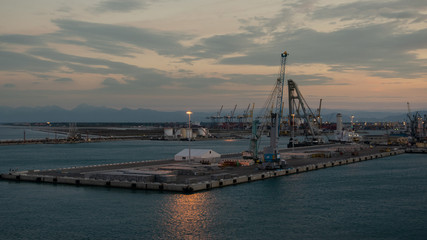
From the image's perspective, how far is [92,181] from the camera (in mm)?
48906

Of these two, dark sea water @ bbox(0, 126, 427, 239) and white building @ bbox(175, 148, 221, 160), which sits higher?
white building @ bbox(175, 148, 221, 160)

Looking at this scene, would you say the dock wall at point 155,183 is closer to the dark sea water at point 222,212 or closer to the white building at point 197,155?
the dark sea water at point 222,212

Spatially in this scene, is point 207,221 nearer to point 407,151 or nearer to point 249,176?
point 249,176

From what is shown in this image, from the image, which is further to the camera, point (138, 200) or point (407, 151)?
point (407, 151)

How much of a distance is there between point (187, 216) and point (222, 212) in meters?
3.52

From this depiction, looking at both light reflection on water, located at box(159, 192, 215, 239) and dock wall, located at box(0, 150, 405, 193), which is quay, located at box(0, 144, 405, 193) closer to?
dock wall, located at box(0, 150, 405, 193)

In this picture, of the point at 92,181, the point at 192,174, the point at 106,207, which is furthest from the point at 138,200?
the point at 192,174

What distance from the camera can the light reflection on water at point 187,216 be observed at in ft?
106

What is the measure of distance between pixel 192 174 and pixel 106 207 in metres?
15.9

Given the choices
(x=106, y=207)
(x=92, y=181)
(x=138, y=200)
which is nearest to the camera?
(x=106, y=207)

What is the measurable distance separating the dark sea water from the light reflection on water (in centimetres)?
7

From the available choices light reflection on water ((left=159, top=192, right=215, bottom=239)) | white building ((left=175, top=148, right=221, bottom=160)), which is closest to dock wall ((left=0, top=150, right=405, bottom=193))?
light reflection on water ((left=159, top=192, right=215, bottom=239))

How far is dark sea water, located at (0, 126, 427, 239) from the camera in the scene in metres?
32.6

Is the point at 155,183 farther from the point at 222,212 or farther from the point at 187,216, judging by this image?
the point at 187,216
